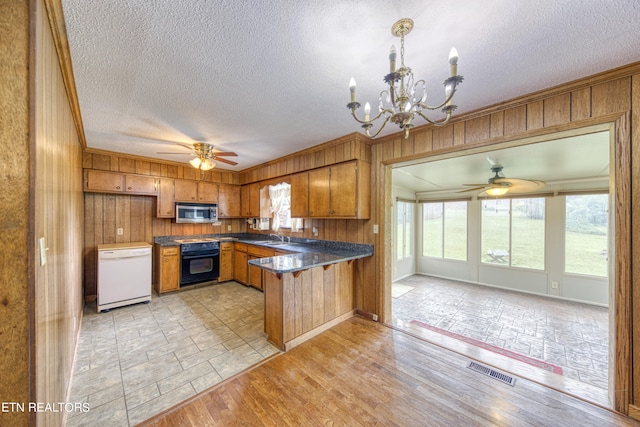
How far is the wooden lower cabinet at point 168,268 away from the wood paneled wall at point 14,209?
3.76m

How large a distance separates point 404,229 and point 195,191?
5064 mm

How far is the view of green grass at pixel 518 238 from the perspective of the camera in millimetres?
4473

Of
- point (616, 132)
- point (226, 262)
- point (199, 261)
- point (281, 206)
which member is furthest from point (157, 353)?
point (616, 132)

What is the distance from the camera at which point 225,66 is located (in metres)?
1.67

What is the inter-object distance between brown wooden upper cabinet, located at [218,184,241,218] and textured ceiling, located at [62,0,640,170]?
2.85 m

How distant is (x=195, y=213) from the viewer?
187 inches

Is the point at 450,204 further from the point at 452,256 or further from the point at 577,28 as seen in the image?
the point at 577,28

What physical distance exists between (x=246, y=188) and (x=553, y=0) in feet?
16.7

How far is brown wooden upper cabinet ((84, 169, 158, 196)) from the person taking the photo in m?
3.73

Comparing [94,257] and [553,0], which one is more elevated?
[553,0]

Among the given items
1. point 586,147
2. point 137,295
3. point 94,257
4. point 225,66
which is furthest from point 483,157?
point 94,257

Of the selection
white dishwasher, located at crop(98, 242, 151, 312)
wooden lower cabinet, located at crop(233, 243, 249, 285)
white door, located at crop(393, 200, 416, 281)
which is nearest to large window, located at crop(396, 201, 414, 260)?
white door, located at crop(393, 200, 416, 281)

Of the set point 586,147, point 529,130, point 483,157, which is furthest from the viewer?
point 483,157

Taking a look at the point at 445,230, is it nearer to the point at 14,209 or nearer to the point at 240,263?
the point at 240,263
